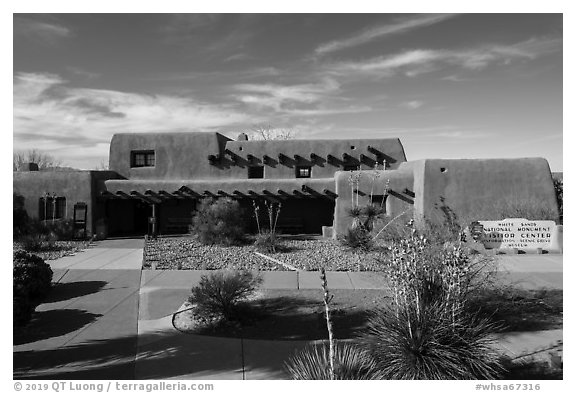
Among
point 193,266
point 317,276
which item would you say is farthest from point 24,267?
point 317,276

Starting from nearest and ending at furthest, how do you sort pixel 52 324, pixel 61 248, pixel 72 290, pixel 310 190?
pixel 52 324 < pixel 72 290 < pixel 61 248 < pixel 310 190

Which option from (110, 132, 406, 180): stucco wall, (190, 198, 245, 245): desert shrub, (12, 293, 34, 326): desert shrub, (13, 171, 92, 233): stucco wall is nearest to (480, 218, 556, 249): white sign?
(110, 132, 406, 180): stucco wall

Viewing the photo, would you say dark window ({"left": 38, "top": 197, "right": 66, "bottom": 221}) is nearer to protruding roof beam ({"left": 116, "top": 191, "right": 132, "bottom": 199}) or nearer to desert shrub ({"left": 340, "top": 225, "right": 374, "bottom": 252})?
protruding roof beam ({"left": 116, "top": 191, "right": 132, "bottom": 199})

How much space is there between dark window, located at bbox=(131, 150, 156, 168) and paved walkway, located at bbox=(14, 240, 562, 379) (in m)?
11.9

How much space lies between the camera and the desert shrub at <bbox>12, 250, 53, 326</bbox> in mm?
6527

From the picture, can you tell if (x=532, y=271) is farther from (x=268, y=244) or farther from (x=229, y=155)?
(x=229, y=155)

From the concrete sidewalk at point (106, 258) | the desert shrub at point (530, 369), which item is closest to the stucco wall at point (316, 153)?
the concrete sidewalk at point (106, 258)

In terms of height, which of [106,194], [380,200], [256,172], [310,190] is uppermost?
[256,172]

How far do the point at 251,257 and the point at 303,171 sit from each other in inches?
381

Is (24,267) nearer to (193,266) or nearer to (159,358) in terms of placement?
(159,358)

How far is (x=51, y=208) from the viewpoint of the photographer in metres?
19.3

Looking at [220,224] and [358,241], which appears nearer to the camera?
[358,241]

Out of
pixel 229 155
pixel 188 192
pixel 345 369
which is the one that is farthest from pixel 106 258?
pixel 345 369
